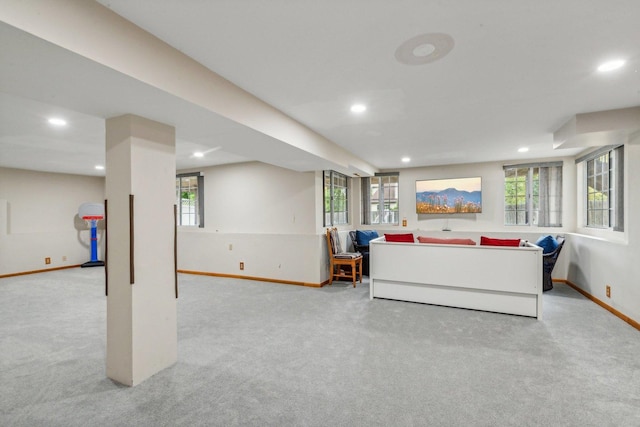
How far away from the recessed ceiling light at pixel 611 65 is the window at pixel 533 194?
13.1ft

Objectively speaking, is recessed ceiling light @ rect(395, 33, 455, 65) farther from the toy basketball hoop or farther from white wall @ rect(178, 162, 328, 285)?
the toy basketball hoop

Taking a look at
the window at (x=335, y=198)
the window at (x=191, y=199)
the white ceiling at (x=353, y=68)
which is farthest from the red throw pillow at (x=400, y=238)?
the window at (x=191, y=199)

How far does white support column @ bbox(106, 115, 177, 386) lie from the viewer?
7.37 feet

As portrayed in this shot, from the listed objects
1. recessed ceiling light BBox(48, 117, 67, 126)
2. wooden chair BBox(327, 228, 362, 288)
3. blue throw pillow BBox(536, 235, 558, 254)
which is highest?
recessed ceiling light BBox(48, 117, 67, 126)

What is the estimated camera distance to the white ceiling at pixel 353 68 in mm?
1556

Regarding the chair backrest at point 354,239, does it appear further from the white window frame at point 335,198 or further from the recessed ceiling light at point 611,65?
the recessed ceiling light at point 611,65

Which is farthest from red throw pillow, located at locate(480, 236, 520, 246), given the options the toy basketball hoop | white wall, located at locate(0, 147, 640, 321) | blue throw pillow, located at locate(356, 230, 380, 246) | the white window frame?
the toy basketball hoop

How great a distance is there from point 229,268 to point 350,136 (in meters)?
3.63

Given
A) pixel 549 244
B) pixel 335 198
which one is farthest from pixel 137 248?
pixel 549 244

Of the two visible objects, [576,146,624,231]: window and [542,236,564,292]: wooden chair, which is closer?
[576,146,624,231]: window

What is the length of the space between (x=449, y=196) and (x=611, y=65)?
14.2 ft

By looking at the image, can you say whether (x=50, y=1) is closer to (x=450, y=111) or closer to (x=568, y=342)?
(x=450, y=111)

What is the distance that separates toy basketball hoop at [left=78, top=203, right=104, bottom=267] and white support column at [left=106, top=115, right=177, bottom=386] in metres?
6.10

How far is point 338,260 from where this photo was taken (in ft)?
17.4
